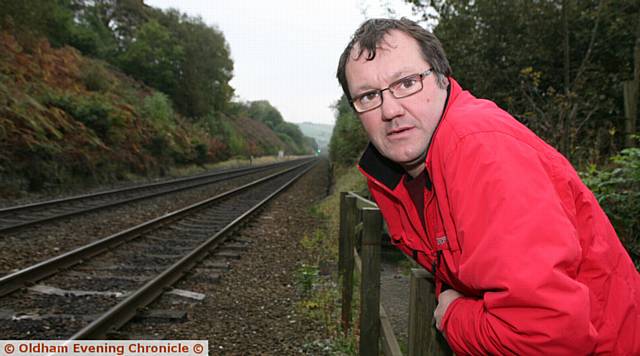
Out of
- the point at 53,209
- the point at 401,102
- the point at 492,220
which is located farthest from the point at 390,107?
the point at 53,209

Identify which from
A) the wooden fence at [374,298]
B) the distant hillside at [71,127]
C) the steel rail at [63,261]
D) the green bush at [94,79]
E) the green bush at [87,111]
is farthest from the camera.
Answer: the green bush at [94,79]

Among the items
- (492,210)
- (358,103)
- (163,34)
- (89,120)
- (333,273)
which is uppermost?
(163,34)

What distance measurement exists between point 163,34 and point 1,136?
25.3 m

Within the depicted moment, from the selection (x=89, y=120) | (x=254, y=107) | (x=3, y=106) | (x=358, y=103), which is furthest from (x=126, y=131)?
(x=254, y=107)

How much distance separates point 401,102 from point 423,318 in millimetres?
780

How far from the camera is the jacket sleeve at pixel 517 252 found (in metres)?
0.88

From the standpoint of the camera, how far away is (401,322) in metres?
3.94

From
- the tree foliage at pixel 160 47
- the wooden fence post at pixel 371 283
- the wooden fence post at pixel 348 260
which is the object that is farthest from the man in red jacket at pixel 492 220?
the tree foliage at pixel 160 47

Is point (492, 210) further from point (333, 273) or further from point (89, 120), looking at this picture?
point (89, 120)

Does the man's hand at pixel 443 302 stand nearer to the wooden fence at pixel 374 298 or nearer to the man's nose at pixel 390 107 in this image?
the wooden fence at pixel 374 298

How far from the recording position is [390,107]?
1.49 meters

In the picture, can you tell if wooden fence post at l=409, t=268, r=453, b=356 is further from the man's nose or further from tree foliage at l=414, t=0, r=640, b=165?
tree foliage at l=414, t=0, r=640, b=165

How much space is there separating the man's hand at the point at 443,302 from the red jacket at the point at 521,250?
0.10 feet

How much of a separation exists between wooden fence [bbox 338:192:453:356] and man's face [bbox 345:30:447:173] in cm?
46
